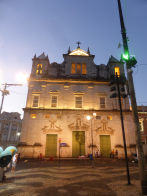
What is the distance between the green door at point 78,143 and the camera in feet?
68.5

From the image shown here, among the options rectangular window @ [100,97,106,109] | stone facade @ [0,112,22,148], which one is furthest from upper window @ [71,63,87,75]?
stone facade @ [0,112,22,148]

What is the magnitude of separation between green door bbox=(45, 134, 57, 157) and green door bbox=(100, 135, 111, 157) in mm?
7896

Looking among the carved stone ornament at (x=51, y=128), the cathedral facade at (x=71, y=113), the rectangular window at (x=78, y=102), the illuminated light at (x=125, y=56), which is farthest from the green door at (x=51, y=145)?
the illuminated light at (x=125, y=56)

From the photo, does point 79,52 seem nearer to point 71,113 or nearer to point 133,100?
point 71,113

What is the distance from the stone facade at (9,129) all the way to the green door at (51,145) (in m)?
46.0

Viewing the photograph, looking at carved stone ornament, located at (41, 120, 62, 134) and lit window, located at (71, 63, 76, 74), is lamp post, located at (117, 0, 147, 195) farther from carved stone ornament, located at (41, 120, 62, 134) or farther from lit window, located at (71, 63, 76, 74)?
lit window, located at (71, 63, 76, 74)

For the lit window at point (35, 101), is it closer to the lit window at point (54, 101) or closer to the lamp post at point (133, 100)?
the lit window at point (54, 101)

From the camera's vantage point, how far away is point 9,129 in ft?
211

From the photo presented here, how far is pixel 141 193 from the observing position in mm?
6086

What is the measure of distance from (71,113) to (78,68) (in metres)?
10.2

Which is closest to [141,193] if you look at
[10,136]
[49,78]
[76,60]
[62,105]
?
[62,105]

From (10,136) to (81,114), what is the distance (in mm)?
54604

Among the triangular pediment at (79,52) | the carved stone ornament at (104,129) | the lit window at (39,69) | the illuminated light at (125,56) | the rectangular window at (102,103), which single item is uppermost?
the triangular pediment at (79,52)

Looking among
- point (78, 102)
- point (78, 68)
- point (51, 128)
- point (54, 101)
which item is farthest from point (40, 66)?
point (51, 128)
